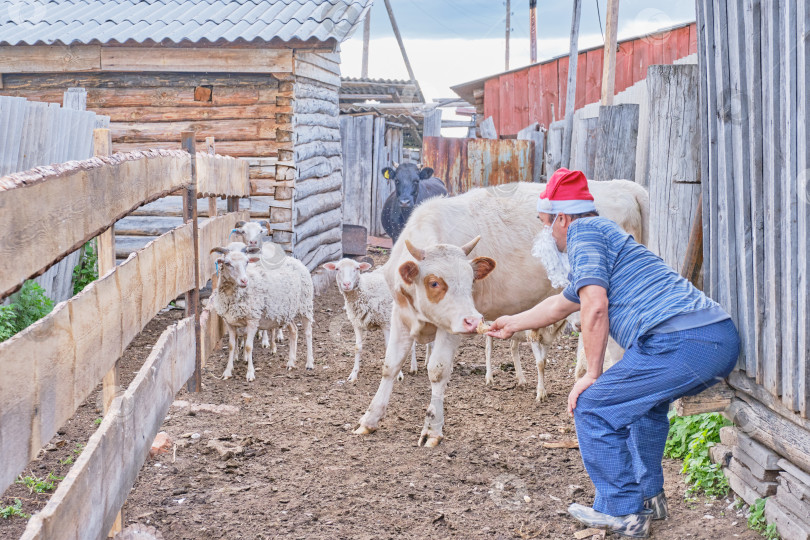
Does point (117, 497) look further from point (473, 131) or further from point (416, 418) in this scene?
point (473, 131)

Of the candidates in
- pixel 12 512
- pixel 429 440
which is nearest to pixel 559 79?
pixel 429 440

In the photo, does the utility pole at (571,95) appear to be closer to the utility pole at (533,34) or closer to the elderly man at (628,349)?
the elderly man at (628,349)

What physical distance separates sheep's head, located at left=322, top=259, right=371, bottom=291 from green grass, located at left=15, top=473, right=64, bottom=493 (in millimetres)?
3552

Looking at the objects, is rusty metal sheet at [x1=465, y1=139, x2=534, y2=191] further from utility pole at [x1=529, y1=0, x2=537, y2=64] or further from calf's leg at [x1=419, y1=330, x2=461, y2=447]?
utility pole at [x1=529, y1=0, x2=537, y2=64]

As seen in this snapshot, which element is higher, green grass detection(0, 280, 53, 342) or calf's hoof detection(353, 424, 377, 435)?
green grass detection(0, 280, 53, 342)

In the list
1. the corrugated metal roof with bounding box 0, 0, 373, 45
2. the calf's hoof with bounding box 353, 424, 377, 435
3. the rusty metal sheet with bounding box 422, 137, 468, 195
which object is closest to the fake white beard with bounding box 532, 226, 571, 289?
the calf's hoof with bounding box 353, 424, 377, 435

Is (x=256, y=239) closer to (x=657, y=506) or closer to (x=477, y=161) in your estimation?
(x=477, y=161)

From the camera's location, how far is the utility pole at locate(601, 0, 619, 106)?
30.3ft

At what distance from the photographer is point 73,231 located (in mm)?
3016

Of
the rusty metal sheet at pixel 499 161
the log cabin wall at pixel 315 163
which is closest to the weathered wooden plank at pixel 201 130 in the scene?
the log cabin wall at pixel 315 163

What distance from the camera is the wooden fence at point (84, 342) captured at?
2.39 meters

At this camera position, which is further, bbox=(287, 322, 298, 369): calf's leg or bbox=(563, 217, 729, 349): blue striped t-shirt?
bbox=(287, 322, 298, 369): calf's leg

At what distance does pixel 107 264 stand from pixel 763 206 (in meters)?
3.28

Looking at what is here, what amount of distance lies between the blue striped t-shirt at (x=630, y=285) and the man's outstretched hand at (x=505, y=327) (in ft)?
1.22
